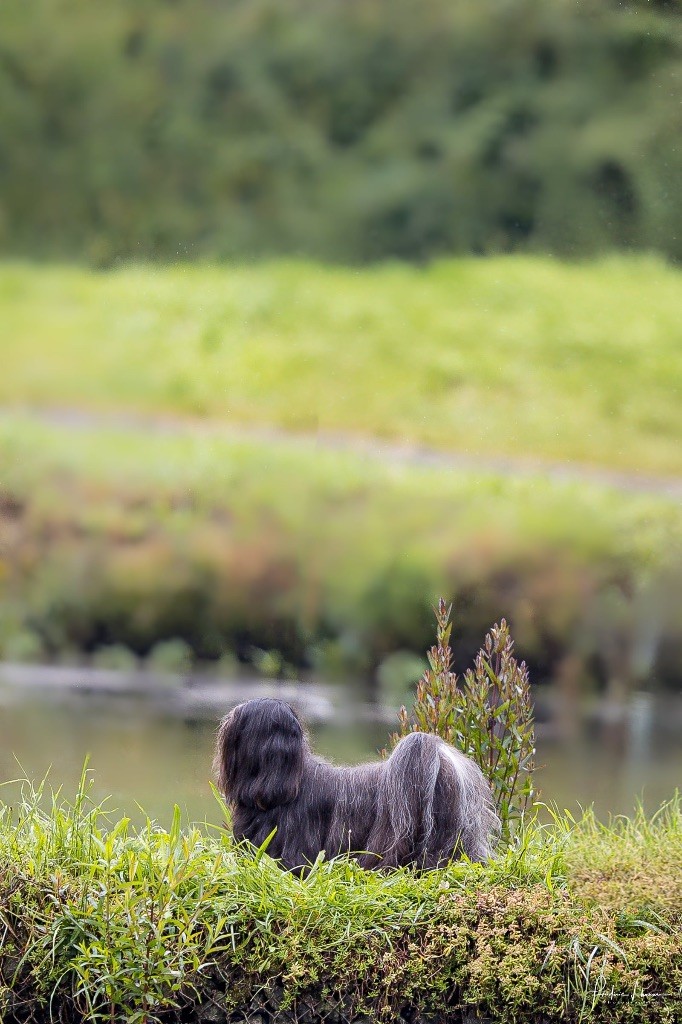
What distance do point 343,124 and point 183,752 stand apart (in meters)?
3.07

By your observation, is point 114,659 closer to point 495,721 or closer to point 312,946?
point 495,721

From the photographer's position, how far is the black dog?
2.48 meters

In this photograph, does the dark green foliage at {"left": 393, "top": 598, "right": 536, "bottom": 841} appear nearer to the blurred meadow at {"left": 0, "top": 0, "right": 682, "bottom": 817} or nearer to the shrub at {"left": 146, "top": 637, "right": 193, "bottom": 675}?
the blurred meadow at {"left": 0, "top": 0, "right": 682, "bottom": 817}

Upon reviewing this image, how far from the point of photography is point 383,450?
5059 mm

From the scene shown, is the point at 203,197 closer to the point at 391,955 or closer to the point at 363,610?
the point at 363,610

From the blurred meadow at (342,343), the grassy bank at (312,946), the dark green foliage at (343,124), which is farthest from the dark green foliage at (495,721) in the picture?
the dark green foliage at (343,124)

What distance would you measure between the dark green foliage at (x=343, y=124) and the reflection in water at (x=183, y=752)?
2.18 metres

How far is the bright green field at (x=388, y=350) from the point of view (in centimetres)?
506

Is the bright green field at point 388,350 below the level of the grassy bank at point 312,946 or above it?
above

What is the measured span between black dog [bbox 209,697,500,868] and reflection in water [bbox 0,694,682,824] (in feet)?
5.66

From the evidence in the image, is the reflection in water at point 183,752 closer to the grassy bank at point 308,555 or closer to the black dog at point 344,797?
the grassy bank at point 308,555

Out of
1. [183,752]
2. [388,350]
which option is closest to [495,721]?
[183,752]

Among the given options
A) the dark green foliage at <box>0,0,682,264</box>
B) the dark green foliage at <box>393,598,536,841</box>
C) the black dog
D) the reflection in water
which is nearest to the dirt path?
the dark green foliage at <box>0,0,682,264</box>

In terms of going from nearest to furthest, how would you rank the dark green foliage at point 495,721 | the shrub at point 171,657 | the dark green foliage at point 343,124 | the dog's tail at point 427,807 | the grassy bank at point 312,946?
1. the grassy bank at point 312,946
2. the dog's tail at point 427,807
3. the dark green foliage at point 495,721
4. the shrub at point 171,657
5. the dark green foliage at point 343,124
